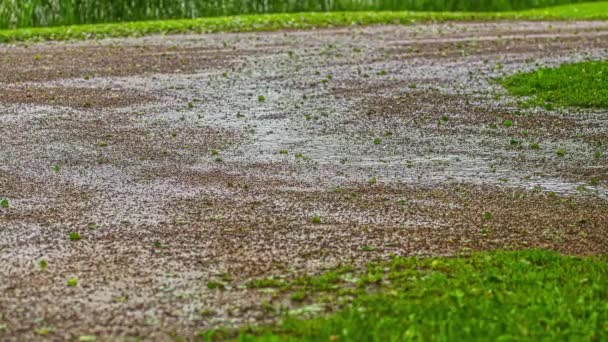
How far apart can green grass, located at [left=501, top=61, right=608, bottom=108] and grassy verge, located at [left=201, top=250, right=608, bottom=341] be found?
8.17 metres

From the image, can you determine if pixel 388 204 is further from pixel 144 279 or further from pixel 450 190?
pixel 144 279

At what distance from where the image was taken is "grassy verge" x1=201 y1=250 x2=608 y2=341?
6.51 m

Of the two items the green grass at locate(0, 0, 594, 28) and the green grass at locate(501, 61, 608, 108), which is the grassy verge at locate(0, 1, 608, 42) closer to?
the green grass at locate(0, 0, 594, 28)

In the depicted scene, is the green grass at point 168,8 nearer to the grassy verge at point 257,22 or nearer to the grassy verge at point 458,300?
the grassy verge at point 257,22

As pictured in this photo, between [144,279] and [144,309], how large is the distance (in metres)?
0.72

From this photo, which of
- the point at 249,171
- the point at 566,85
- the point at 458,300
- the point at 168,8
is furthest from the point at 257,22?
the point at 458,300

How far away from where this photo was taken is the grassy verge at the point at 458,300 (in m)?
6.51

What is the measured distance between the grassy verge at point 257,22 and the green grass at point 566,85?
881cm

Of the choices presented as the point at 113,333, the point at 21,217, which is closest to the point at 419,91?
the point at 21,217

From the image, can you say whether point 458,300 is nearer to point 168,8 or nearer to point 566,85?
point 566,85

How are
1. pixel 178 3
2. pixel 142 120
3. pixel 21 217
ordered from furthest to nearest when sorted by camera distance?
1. pixel 178 3
2. pixel 142 120
3. pixel 21 217

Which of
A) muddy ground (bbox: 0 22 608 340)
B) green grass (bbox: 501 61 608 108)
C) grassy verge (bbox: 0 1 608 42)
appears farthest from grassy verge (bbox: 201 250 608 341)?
grassy verge (bbox: 0 1 608 42)

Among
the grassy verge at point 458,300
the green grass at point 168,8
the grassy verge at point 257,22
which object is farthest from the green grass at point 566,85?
the green grass at point 168,8

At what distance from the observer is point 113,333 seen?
6.70m
